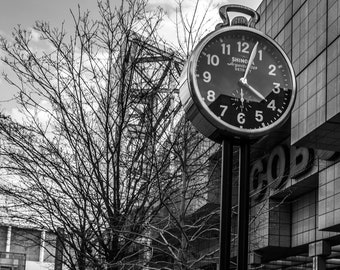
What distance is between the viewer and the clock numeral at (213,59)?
606 cm

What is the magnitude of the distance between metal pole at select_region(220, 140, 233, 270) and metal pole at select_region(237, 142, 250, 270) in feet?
0.33

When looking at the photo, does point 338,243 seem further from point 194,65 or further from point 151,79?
point 194,65

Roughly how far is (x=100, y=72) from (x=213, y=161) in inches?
95.4

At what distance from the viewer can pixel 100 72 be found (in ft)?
38.6

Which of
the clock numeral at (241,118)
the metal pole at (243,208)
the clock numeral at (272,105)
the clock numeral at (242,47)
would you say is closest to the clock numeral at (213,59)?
the clock numeral at (242,47)

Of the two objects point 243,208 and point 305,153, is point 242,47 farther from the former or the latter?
point 305,153

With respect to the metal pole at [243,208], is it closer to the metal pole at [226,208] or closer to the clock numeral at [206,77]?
the metal pole at [226,208]

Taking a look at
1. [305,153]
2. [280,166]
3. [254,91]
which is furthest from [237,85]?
[280,166]

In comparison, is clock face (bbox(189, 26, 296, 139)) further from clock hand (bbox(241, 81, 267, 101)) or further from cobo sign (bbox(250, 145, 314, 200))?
cobo sign (bbox(250, 145, 314, 200))

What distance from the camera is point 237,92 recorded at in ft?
19.9

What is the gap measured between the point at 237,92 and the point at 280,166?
2456 centimetres

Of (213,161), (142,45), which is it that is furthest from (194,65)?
(213,161)

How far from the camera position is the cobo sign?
90.0ft

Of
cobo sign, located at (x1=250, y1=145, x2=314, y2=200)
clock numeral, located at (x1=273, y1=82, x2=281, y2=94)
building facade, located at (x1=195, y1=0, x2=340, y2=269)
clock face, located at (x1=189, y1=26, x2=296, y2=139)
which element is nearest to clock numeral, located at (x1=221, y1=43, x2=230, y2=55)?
clock face, located at (x1=189, y1=26, x2=296, y2=139)
